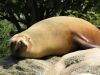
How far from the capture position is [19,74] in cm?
488

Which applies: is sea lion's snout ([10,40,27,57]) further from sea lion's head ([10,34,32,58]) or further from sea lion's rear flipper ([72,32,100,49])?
sea lion's rear flipper ([72,32,100,49])

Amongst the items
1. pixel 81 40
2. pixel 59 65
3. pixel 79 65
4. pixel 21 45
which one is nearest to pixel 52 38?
pixel 81 40

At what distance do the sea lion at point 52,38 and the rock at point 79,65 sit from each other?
0.59 m

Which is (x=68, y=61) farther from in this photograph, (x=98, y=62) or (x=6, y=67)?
(x=6, y=67)

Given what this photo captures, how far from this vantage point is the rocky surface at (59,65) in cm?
392

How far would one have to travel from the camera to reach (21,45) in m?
5.11

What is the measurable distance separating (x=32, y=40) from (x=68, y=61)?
1043mm

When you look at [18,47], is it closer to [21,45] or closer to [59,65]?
[21,45]

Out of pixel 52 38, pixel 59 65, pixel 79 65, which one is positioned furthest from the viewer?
pixel 52 38

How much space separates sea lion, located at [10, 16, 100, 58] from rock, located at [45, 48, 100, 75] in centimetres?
59

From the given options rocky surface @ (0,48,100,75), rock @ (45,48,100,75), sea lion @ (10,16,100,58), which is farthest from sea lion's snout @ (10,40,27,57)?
rock @ (45,48,100,75)

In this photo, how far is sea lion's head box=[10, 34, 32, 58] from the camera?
5.11 meters

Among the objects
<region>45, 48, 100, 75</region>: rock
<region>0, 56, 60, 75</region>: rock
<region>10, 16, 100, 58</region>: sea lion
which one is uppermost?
<region>45, 48, 100, 75</region>: rock

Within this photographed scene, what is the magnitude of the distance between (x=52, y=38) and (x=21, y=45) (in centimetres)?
63
